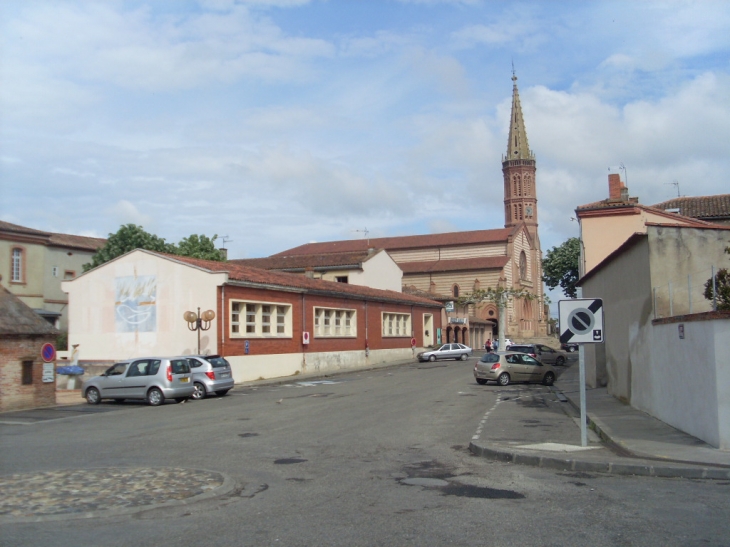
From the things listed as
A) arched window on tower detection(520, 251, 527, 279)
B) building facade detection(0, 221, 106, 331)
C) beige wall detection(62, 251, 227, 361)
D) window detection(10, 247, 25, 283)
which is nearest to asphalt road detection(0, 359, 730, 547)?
beige wall detection(62, 251, 227, 361)

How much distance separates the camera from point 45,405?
22.8m

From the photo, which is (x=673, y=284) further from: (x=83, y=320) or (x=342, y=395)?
(x=83, y=320)

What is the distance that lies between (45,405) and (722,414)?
19.6m

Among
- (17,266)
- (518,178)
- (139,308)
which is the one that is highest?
(518,178)

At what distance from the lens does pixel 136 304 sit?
34.3m

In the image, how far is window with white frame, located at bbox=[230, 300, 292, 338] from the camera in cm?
3409

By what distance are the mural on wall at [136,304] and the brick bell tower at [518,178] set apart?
87888 mm

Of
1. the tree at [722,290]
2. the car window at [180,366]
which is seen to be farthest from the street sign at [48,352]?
the tree at [722,290]

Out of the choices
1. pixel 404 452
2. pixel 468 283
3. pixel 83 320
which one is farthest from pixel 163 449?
pixel 468 283

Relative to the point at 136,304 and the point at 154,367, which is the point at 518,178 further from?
the point at 154,367

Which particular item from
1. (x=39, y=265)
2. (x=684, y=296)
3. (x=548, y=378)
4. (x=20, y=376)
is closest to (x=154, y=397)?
(x=20, y=376)

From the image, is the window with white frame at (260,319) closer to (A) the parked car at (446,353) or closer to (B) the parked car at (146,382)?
(B) the parked car at (146,382)

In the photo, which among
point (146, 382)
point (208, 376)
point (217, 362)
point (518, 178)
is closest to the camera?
point (146, 382)

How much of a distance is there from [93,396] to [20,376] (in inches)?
117
